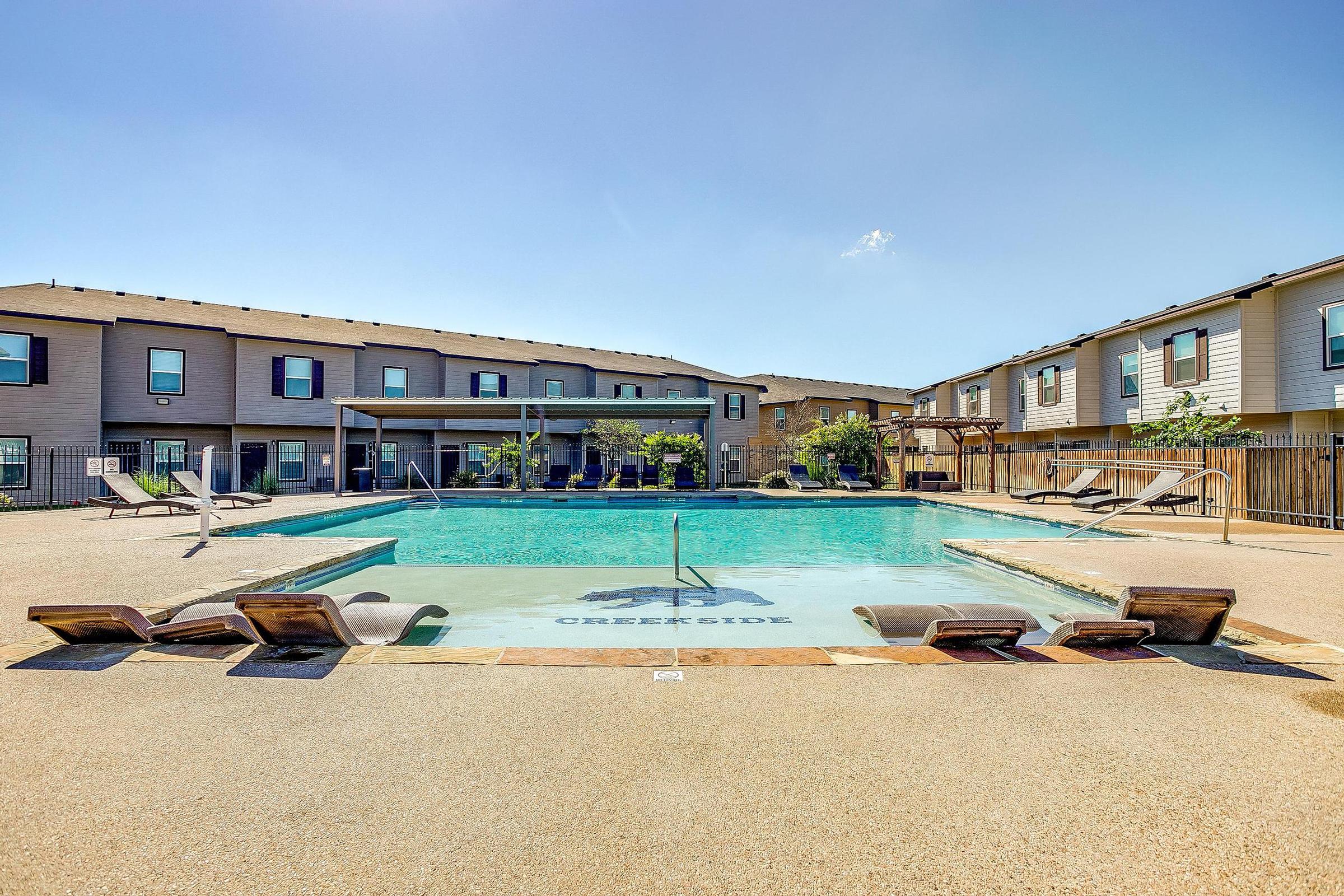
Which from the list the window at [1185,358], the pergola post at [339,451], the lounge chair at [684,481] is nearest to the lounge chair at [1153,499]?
the window at [1185,358]

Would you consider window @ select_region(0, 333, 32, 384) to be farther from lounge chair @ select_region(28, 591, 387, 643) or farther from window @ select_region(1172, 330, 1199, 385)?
window @ select_region(1172, 330, 1199, 385)

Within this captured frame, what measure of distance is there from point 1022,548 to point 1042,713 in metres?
6.41

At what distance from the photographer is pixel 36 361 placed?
1822 cm

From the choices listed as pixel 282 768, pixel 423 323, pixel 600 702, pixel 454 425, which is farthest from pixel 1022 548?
pixel 423 323

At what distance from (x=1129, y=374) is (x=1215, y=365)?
3.62m

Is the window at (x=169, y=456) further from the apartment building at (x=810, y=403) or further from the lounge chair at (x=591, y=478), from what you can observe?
the apartment building at (x=810, y=403)

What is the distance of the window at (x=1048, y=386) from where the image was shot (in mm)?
24641

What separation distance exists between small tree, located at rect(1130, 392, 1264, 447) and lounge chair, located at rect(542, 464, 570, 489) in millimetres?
18479

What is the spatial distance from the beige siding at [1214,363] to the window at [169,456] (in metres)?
32.3

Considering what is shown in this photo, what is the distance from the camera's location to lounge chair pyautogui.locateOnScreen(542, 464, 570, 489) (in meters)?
22.4

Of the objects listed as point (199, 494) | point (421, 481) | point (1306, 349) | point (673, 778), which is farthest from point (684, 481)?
point (673, 778)

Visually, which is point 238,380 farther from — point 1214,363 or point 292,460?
point 1214,363

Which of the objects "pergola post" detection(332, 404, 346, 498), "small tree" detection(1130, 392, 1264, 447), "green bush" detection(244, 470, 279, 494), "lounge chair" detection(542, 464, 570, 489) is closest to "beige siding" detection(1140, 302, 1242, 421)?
"small tree" detection(1130, 392, 1264, 447)

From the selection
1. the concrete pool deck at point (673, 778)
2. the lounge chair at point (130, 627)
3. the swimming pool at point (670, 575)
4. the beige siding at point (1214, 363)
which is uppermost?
the beige siding at point (1214, 363)
